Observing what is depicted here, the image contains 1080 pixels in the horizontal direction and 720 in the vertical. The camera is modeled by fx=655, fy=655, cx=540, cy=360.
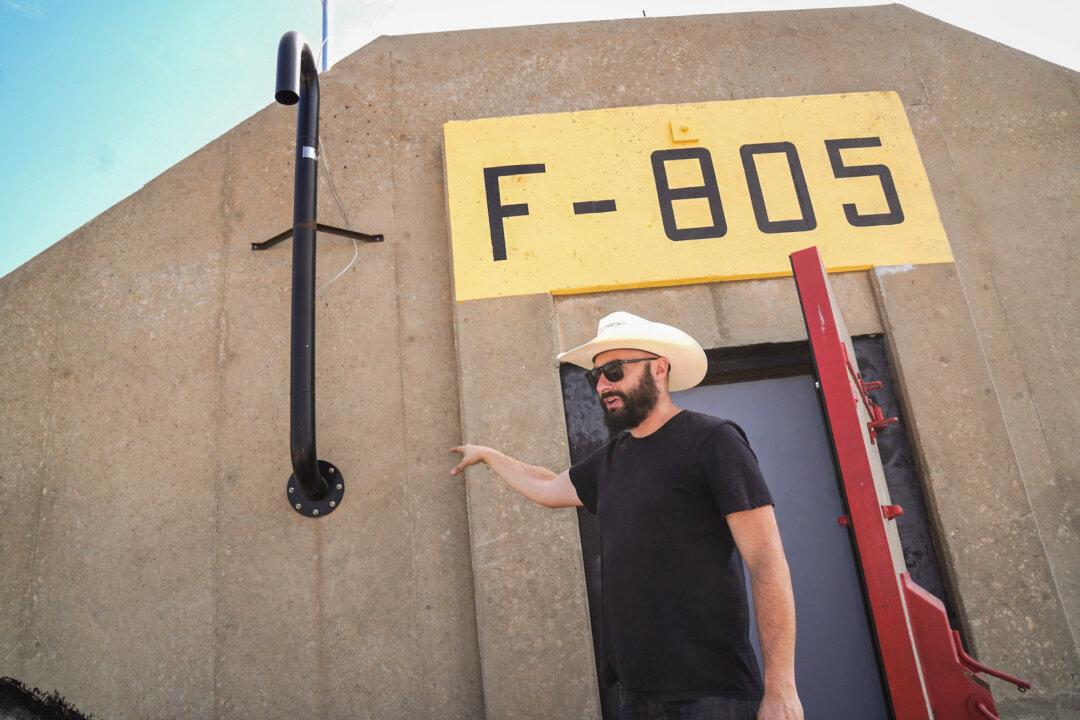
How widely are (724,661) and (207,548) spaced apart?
314cm

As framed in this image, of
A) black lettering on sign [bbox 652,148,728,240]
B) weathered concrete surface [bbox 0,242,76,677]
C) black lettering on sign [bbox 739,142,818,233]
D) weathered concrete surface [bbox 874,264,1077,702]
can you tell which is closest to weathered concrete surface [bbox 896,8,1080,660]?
weathered concrete surface [bbox 874,264,1077,702]

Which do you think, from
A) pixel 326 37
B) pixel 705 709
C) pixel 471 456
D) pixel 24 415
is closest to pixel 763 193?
pixel 471 456

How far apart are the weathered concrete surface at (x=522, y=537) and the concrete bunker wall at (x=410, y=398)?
18 millimetres

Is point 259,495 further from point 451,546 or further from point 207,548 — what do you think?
point 451,546

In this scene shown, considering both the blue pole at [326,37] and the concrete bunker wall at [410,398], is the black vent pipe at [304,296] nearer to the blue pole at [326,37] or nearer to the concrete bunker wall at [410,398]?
the concrete bunker wall at [410,398]

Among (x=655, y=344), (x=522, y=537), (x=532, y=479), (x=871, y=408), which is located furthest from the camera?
(x=522, y=537)

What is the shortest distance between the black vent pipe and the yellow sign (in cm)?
96

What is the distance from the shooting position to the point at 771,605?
209 cm

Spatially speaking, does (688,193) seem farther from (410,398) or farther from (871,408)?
(410,398)

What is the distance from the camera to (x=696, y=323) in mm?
4316

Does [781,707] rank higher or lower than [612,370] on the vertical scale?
lower

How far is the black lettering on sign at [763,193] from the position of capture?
179 inches

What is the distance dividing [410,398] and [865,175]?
142 inches

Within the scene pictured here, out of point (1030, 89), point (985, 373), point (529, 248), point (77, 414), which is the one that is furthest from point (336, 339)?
point (1030, 89)
